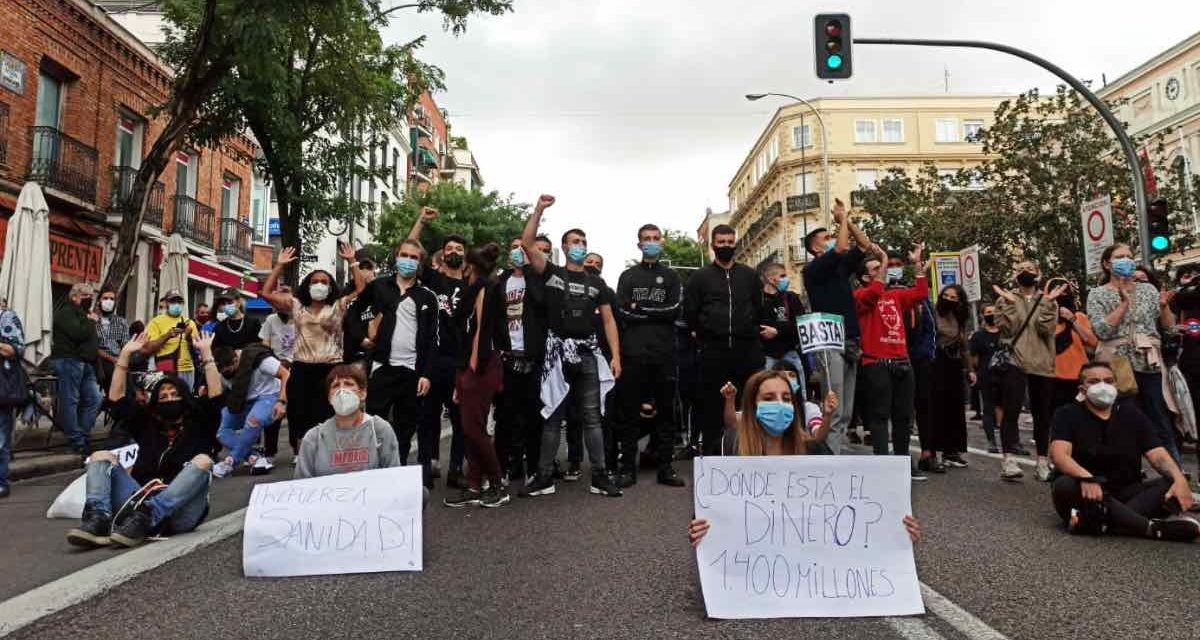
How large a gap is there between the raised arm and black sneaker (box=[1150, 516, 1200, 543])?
4147 mm

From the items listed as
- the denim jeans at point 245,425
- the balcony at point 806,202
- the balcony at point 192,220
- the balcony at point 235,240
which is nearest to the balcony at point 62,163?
the balcony at point 192,220

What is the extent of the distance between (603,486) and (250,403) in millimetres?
3576

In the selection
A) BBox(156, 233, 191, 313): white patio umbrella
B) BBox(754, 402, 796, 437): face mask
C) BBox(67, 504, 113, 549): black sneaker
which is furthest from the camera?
BBox(156, 233, 191, 313): white patio umbrella

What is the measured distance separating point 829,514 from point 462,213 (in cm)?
3666

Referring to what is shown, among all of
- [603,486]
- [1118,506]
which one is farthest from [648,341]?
[1118,506]

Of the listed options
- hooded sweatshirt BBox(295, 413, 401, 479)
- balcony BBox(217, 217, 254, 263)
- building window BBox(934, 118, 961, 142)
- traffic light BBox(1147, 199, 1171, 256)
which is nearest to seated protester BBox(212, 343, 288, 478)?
hooded sweatshirt BBox(295, 413, 401, 479)

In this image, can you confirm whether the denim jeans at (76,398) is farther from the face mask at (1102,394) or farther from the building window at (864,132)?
the building window at (864,132)

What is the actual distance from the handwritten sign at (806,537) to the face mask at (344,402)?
2210 millimetres

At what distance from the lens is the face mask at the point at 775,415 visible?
13.6ft

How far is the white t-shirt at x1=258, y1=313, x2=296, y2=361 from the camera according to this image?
9.15 m

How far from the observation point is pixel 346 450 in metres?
4.99

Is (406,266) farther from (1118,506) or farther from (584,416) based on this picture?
(1118,506)

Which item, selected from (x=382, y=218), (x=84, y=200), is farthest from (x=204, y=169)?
(x=382, y=218)

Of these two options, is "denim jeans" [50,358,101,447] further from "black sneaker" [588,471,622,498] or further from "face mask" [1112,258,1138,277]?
"face mask" [1112,258,1138,277]
